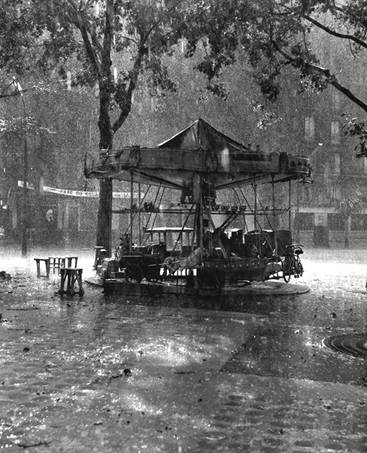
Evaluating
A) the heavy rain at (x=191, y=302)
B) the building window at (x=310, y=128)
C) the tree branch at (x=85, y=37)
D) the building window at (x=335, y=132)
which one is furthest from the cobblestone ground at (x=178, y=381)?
the building window at (x=335, y=132)

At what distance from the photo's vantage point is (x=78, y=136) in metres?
47.8

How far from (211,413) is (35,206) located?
45883 mm

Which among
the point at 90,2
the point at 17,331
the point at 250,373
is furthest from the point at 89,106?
the point at 250,373

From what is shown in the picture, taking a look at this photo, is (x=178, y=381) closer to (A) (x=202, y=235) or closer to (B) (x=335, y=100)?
(A) (x=202, y=235)

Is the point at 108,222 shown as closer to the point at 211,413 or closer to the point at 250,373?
the point at 250,373

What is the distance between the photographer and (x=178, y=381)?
21.5 ft

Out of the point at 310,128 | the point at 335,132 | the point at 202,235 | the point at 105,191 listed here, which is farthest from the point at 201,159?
the point at 335,132

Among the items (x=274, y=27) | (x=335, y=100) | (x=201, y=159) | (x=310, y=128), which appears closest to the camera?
(x=274, y=27)

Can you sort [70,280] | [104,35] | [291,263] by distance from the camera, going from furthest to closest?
[104,35], [291,263], [70,280]

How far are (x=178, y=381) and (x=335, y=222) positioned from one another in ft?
161

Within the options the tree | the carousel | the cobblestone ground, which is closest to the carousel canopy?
the carousel

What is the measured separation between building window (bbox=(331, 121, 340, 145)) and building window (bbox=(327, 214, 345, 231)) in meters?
7.27

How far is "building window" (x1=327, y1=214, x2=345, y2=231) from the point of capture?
52.8 m

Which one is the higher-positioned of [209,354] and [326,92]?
[326,92]
